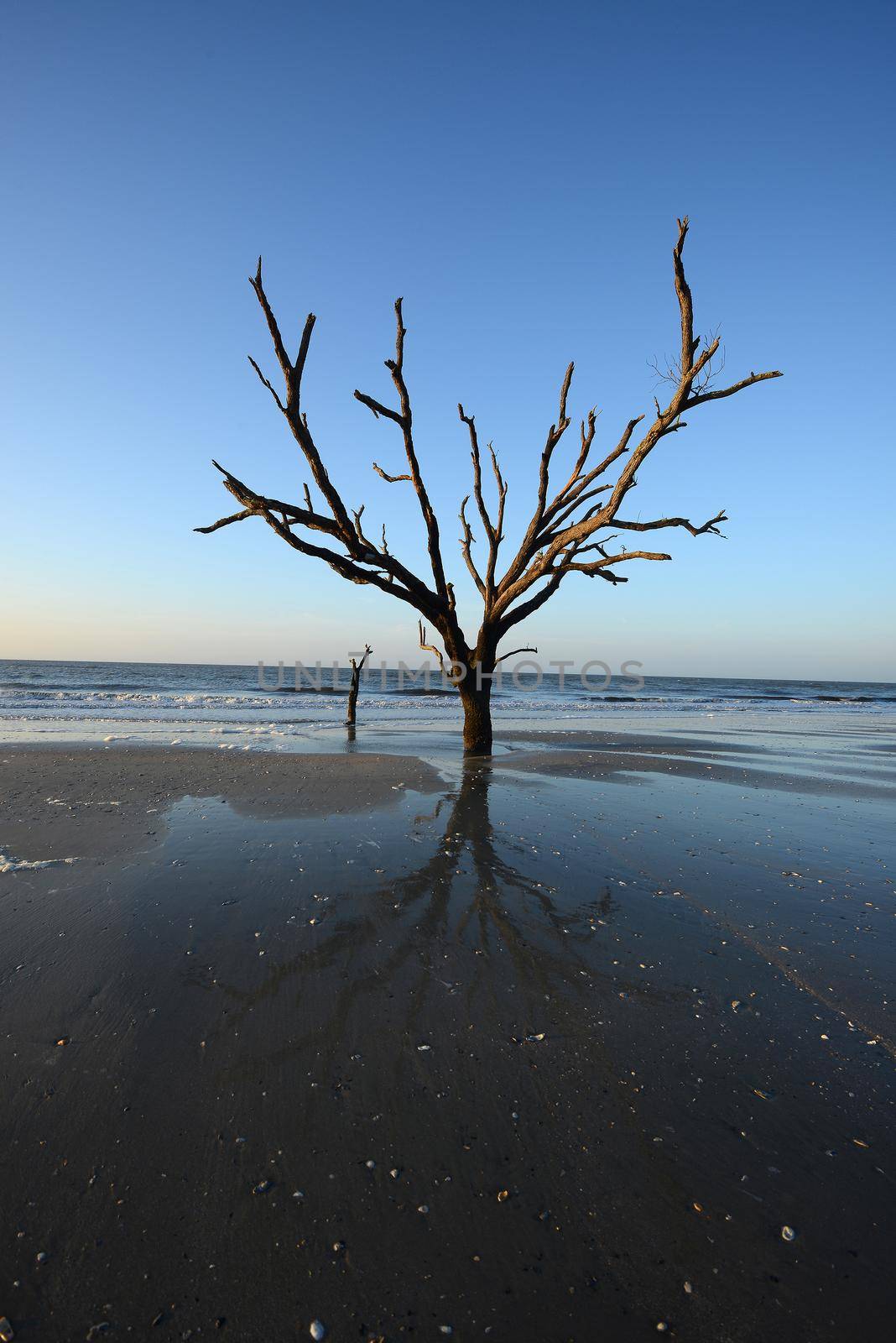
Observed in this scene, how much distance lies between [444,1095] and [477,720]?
10150 mm

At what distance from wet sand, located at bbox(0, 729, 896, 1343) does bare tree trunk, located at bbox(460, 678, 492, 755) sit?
7122 millimetres

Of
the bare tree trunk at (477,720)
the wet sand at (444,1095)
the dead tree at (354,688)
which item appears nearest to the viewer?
the wet sand at (444,1095)

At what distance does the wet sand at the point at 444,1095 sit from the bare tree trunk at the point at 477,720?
712cm

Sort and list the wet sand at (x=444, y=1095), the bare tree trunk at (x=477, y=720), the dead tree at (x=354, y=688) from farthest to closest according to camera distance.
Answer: the dead tree at (x=354, y=688) < the bare tree trunk at (x=477, y=720) < the wet sand at (x=444, y=1095)

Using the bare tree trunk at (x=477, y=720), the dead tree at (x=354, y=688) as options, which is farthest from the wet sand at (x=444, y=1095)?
the dead tree at (x=354, y=688)

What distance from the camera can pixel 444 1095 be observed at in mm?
2266

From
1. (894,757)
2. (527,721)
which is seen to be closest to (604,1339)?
(894,757)

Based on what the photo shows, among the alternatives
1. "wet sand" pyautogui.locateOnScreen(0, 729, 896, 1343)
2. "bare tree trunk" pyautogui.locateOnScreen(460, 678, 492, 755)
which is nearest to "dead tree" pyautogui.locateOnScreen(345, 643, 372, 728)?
"bare tree trunk" pyautogui.locateOnScreen(460, 678, 492, 755)

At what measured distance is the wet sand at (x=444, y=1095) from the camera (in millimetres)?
1554

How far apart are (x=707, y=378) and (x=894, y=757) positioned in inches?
354

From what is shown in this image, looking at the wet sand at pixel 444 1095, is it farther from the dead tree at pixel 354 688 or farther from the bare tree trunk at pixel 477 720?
the dead tree at pixel 354 688

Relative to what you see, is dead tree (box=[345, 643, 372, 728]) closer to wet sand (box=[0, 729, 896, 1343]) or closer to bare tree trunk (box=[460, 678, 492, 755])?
bare tree trunk (box=[460, 678, 492, 755])

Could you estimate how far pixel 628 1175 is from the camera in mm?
1904

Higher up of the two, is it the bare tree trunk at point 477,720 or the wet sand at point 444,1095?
the bare tree trunk at point 477,720
